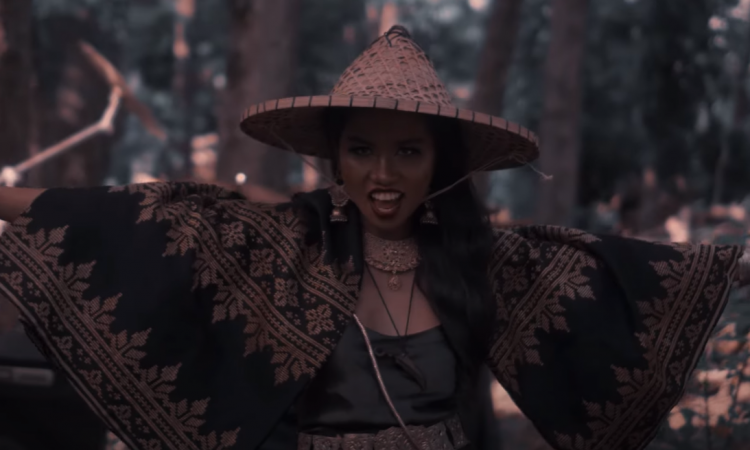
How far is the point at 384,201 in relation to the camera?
2.88 m

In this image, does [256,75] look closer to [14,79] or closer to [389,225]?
[14,79]

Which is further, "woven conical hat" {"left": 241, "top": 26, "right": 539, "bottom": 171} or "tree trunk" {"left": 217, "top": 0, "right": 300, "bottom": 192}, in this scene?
"tree trunk" {"left": 217, "top": 0, "right": 300, "bottom": 192}

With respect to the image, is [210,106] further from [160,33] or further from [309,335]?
[309,335]

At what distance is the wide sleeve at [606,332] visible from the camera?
3002mm

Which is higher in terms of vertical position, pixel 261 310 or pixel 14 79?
pixel 14 79

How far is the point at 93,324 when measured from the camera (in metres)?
2.64

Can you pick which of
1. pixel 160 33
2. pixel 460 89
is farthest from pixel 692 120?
pixel 460 89

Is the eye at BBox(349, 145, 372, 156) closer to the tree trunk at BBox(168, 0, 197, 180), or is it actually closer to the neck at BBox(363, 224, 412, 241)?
the neck at BBox(363, 224, 412, 241)

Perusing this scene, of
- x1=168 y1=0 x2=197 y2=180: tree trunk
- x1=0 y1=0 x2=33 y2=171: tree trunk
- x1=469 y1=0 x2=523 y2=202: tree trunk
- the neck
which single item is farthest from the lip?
x1=168 y1=0 x2=197 y2=180: tree trunk

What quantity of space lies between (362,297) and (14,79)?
4668mm

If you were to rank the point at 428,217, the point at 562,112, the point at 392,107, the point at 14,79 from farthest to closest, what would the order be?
1. the point at 562,112
2. the point at 14,79
3. the point at 428,217
4. the point at 392,107

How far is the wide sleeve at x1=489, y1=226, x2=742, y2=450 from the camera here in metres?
3.00

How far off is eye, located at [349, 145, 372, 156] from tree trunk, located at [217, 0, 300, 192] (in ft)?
14.3

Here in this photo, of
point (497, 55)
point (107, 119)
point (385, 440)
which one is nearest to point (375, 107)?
point (385, 440)
